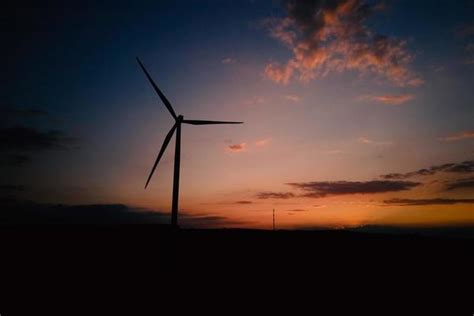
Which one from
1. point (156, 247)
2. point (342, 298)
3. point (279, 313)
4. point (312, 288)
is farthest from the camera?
point (156, 247)

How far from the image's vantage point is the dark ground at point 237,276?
26.0 metres

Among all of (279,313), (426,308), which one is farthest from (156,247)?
(426,308)

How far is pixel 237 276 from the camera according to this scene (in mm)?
33438

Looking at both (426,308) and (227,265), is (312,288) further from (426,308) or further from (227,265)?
(227,265)

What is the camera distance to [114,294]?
26.8 m

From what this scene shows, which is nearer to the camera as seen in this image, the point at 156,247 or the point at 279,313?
the point at 279,313

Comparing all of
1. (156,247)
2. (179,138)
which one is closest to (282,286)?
(179,138)

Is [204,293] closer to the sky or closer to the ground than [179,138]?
closer to the ground

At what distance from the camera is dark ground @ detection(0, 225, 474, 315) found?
26.0 meters

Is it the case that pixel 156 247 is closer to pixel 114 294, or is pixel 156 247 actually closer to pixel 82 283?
pixel 82 283

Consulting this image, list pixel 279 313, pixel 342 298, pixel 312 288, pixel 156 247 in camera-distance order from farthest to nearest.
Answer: pixel 156 247 < pixel 312 288 < pixel 342 298 < pixel 279 313

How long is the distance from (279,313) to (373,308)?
7541mm

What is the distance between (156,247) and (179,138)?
1213 inches

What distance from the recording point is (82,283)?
30.3 metres
